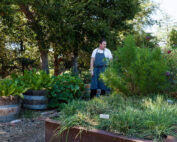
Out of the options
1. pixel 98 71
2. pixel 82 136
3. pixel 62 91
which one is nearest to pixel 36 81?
pixel 62 91

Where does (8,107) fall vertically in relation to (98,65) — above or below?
below

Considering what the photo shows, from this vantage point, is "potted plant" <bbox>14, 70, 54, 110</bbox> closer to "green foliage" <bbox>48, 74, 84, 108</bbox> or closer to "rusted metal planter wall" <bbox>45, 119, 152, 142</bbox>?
"green foliage" <bbox>48, 74, 84, 108</bbox>

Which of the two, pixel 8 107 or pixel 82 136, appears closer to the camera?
pixel 82 136

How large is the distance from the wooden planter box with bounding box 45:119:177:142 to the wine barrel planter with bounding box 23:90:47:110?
2.02m

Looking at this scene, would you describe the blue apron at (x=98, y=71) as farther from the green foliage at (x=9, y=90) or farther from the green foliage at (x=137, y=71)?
the green foliage at (x=9, y=90)

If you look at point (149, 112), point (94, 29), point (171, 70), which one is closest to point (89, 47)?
point (94, 29)

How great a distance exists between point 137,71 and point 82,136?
1330 mm

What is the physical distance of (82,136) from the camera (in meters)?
2.23

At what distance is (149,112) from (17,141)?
6.60 ft

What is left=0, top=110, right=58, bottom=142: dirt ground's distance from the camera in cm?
315

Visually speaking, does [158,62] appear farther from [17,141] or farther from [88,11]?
[88,11]

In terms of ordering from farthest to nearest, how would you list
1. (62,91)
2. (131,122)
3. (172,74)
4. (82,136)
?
(62,91) → (172,74) → (82,136) → (131,122)

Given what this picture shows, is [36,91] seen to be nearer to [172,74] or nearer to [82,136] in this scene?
[82,136]

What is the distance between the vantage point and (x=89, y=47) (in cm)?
1135
